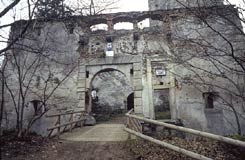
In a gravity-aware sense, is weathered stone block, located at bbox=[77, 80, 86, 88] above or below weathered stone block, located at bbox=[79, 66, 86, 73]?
below

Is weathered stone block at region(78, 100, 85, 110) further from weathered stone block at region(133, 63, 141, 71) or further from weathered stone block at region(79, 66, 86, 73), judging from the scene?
weathered stone block at region(133, 63, 141, 71)

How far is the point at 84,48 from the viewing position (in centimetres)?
1217

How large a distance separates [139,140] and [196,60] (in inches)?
260

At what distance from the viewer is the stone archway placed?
18219 mm

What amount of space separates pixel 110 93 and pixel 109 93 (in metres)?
0.08

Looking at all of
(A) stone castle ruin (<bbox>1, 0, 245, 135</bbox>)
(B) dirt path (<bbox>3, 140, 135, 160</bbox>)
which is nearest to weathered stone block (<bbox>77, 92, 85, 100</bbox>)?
(A) stone castle ruin (<bbox>1, 0, 245, 135</bbox>)

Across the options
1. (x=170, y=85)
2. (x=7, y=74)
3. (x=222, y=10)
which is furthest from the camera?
(x=7, y=74)

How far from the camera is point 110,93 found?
735 inches

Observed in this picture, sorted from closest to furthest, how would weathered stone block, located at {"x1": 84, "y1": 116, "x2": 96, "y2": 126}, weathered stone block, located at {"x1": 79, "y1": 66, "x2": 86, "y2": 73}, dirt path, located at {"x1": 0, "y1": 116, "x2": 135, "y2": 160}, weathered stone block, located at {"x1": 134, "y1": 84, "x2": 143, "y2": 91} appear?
dirt path, located at {"x1": 0, "y1": 116, "x2": 135, "y2": 160} < weathered stone block, located at {"x1": 84, "y1": 116, "x2": 96, "y2": 126} < weathered stone block, located at {"x1": 134, "y1": 84, "x2": 143, "y2": 91} < weathered stone block, located at {"x1": 79, "y1": 66, "x2": 86, "y2": 73}

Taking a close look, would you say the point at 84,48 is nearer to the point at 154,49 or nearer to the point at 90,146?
the point at 154,49

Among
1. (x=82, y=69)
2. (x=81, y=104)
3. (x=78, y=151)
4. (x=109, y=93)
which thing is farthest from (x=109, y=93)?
(x=78, y=151)

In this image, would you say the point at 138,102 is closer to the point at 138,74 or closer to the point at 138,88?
the point at 138,88

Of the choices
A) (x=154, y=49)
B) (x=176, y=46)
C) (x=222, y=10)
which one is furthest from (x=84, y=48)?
(x=222, y=10)

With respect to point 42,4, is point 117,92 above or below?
below
